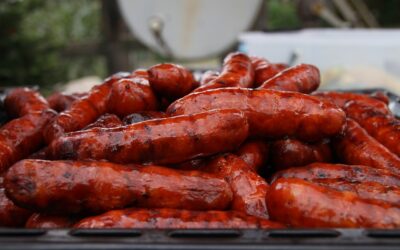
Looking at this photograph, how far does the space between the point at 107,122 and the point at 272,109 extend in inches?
26.0

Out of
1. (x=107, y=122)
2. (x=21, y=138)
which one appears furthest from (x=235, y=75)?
(x=21, y=138)

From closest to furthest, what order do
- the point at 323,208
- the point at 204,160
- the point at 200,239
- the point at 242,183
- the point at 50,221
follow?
1. the point at 200,239
2. the point at 323,208
3. the point at 50,221
4. the point at 242,183
5. the point at 204,160

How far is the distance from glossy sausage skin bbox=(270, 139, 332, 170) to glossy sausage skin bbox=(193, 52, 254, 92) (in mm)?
329

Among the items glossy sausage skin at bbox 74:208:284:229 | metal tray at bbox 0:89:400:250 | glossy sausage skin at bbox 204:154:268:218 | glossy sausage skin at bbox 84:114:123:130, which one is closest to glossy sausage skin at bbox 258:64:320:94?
glossy sausage skin at bbox 204:154:268:218

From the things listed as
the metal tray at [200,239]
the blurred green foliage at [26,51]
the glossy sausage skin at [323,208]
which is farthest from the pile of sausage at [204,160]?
the blurred green foliage at [26,51]

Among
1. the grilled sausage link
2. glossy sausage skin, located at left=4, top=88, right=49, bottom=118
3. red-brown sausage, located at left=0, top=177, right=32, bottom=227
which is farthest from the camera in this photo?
glossy sausage skin, located at left=4, top=88, right=49, bottom=118

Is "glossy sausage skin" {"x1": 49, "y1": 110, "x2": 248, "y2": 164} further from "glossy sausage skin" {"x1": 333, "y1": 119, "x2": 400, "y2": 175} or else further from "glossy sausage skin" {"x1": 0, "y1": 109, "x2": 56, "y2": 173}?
"glossy sausage skin" {"x1": 333, "y1": 119, "x2": 400, "y2": 175}

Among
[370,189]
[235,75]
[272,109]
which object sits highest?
[235,75]

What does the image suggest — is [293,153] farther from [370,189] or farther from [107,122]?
[107,122]

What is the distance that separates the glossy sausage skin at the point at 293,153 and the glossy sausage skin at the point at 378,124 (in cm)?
29

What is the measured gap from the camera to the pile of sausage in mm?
1426

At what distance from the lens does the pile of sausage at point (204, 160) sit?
143 centimetres

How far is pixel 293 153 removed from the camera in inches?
72.3

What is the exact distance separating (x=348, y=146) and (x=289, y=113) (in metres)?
0.32
